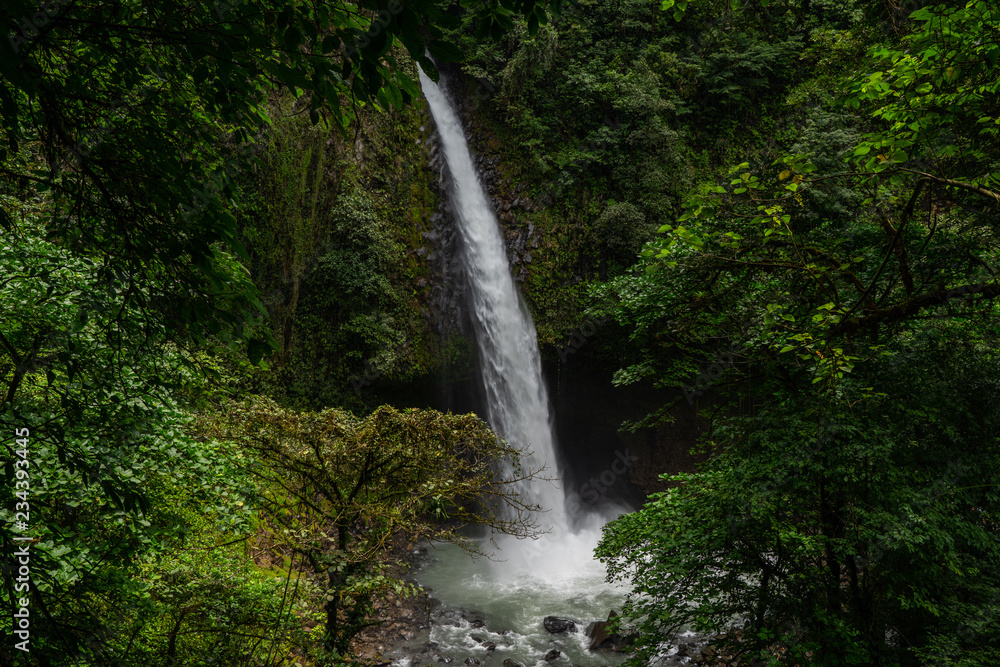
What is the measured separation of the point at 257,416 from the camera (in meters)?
5.72

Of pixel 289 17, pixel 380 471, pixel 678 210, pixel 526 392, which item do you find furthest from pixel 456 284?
pixel 289 17

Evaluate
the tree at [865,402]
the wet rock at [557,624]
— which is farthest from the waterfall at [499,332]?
the tree at [865,402]

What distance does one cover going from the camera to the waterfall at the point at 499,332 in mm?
14094

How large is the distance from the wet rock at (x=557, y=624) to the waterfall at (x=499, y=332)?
Answer: 4.07 m

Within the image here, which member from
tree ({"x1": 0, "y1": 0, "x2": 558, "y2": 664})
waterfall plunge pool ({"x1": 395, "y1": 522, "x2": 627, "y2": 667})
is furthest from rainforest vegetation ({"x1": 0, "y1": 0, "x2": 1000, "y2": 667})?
waterfall plunge pool ({"x1": 395, "y1": 522, "x2": 627, "y2": 667})

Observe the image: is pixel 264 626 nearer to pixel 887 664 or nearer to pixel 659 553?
pixel 659 553

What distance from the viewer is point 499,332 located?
1416 centimetres

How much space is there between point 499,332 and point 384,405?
28.2ft

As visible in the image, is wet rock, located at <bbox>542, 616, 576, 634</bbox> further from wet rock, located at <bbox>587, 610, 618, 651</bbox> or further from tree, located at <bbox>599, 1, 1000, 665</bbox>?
tree, located at <bbox>599, 1, 1000, 665</bbox>

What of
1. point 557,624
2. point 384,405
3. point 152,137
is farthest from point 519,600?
point 152,137

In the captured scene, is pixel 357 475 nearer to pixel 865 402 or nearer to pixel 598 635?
pixel 865 402

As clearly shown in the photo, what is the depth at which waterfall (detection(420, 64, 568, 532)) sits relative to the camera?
14094 mm

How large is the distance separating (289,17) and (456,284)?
40.3ft

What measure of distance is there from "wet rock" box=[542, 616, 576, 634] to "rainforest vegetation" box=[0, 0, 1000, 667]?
511 centimetres
